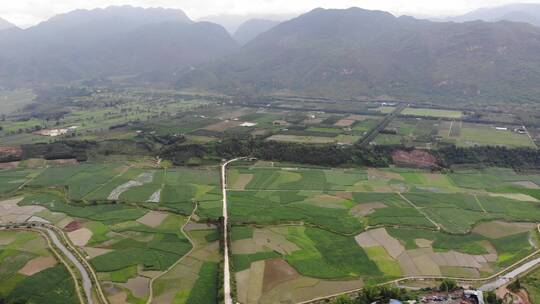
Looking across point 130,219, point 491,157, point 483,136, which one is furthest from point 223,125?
point 491,157

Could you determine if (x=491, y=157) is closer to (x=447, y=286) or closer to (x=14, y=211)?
(x=447, y=286)

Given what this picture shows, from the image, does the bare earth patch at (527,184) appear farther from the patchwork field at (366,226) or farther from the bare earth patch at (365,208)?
the bare earth patch at (365,208)

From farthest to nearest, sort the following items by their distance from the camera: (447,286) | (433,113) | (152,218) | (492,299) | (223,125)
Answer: (433,113) < (223,125) < (152,218) < (447,286) < (492,299)

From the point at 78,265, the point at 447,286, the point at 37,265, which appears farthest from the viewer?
the point at 78,265

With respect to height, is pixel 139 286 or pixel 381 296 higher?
A: pixel 381 296

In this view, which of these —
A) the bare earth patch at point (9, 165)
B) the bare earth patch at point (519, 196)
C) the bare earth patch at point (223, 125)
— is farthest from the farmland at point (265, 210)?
the bare earth patch at point (223, 125)

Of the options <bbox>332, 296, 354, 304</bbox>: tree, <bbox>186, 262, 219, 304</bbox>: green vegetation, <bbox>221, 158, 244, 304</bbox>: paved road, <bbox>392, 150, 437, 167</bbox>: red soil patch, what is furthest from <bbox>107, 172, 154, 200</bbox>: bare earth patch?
<bbox>392, 150, 437, 167</bbox>: red soil patch
